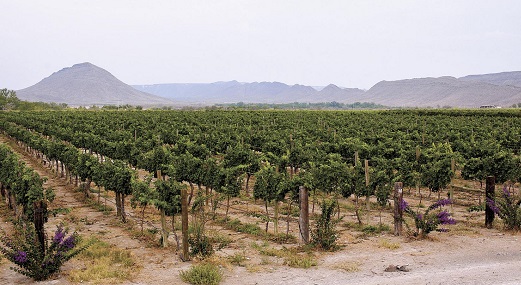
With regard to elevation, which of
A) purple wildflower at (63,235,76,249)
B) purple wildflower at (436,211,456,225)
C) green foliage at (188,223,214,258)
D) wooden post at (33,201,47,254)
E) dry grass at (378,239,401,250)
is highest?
wooden post at (33,201,47,254)

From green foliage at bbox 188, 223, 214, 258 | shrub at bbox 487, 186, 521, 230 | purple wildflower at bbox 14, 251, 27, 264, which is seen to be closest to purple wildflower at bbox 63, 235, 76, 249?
purple wildflower at bbox 14, 251, 27, 264

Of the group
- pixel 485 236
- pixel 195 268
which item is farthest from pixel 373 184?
pixel 195 268

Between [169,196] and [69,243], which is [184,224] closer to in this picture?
[169,196]

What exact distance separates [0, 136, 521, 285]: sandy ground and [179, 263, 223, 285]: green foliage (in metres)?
0.20

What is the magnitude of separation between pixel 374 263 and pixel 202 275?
433 cm

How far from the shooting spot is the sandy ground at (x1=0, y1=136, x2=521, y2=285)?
34.9 ft

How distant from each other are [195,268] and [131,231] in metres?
4.96

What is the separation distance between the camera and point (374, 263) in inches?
461

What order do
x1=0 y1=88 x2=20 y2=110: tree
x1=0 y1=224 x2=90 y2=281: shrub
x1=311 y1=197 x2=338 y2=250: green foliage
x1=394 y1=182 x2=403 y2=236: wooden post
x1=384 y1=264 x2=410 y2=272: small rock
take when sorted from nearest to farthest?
x1=0 y1=224 x2=90 y2=281: shrub, x1=384 y1=264 x2=410 y2=272: small rock, x1=311 y1=197 x2=338 y2=250: green foliage, x1=394 y1=182 x2=403 y2=236: wooden post, x1=0 y1=88 x2=20 y2=110: tree

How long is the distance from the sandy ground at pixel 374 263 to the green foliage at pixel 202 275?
201 millimetres

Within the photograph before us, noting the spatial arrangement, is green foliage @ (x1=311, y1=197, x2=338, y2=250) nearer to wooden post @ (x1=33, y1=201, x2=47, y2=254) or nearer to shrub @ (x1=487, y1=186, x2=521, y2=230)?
shrub @ (x1=487, y1=186, x2=521, y2=230)

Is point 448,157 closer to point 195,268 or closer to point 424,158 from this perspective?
point 424,158

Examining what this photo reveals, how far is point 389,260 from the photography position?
11.9 meters

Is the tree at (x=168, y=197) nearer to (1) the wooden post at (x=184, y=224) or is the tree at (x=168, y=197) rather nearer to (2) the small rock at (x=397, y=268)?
(1) the wooden post at (x=184, y=224)
